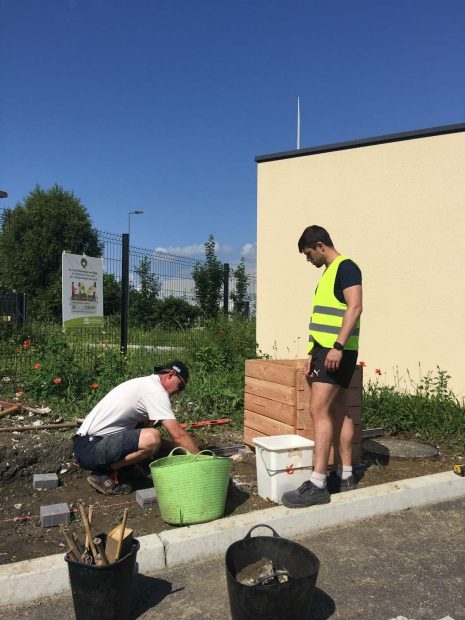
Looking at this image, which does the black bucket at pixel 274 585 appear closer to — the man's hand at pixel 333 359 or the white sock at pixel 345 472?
the man's hand at pixel 333 359

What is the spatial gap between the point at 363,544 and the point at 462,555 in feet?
2.07

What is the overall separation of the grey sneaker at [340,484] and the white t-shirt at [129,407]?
4.69ft

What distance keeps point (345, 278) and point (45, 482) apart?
2.89 metres

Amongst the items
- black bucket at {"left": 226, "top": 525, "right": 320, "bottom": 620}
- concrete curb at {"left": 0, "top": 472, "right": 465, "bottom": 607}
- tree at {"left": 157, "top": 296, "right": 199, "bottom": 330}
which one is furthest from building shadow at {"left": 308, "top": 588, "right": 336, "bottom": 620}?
tree at {"left": 157, "top": 296, "right": 199, "bottom": 330}

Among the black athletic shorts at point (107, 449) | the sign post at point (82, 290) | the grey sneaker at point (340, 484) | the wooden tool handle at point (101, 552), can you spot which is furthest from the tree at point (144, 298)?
Result: the wooden tool handle at point (101, 552)

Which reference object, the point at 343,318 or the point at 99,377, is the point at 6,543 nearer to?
the point at 343,318

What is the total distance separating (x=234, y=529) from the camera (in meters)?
3.45

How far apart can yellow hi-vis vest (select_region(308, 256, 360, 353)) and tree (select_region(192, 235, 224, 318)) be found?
680 centimetres

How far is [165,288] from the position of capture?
9711 mm

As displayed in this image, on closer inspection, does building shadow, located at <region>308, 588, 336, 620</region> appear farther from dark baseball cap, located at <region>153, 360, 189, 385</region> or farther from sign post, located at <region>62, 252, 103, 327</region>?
sign post, located at <region>62, 252, 103, 327</region>

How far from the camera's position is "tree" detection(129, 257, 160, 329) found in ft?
29.7

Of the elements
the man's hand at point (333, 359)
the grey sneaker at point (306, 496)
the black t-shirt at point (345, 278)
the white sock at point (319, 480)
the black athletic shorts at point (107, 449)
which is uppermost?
the black t-shirt at point (345, 278)

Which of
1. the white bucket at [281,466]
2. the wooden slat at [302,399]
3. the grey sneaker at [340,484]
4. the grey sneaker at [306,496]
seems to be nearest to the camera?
the grey sneaker at [306,496]

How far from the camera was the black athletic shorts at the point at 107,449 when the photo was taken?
13.3 ft
